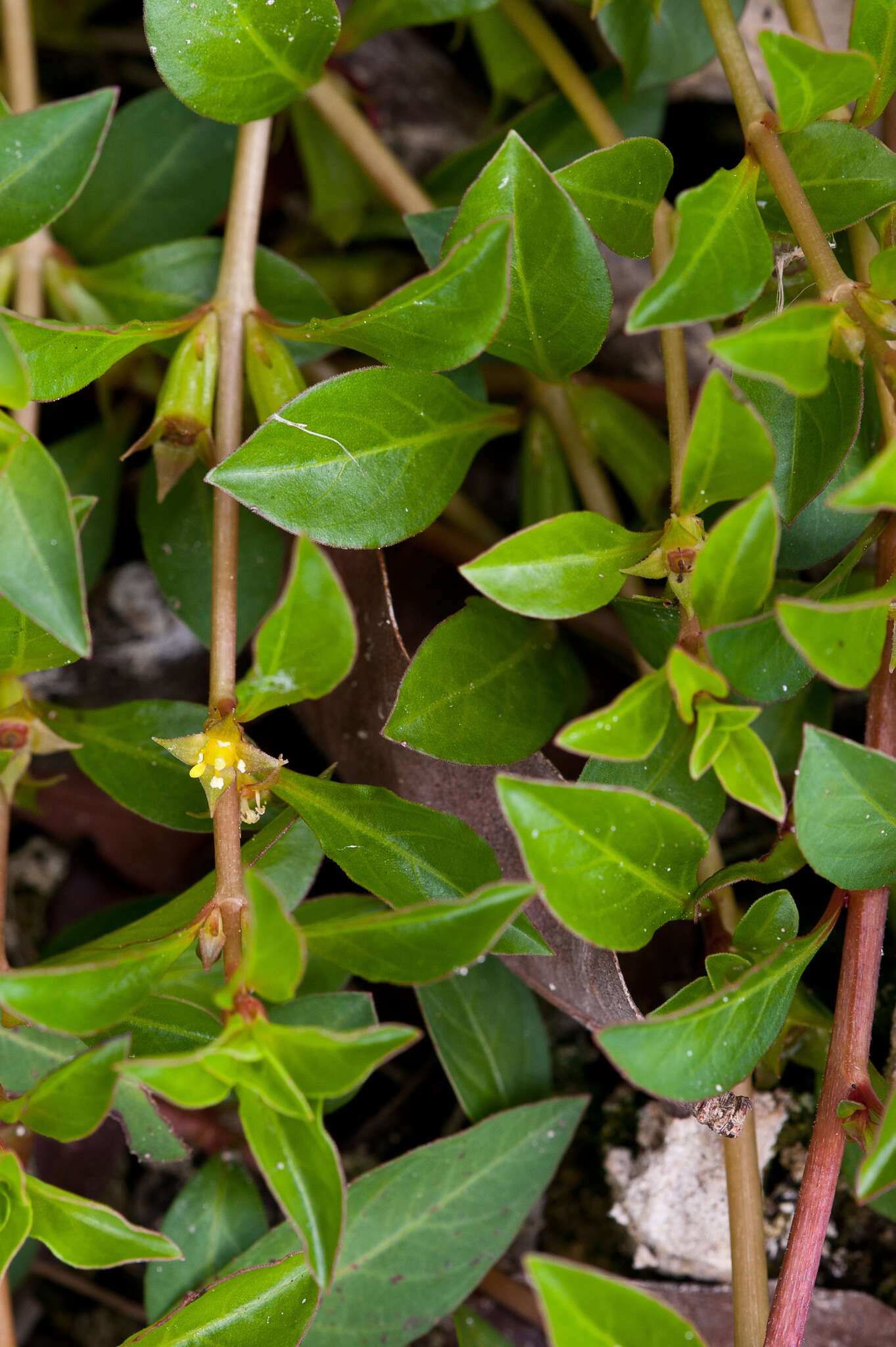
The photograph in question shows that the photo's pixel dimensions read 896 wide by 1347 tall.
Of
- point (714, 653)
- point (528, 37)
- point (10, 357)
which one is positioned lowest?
point (714, 653)

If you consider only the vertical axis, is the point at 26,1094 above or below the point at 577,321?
below

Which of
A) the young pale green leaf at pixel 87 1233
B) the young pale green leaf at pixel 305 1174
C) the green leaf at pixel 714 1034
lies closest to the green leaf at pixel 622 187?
the green leaf at pixel 714 1034

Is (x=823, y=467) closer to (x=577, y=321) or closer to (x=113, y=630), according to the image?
(x=577, y=321)

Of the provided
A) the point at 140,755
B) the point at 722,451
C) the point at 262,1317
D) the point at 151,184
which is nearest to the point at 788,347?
the point at 722,451

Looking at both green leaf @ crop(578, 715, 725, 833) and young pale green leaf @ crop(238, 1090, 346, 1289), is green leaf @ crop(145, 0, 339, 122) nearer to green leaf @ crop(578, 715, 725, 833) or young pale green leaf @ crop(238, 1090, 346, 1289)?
green leaf @ crop(578, 715, 725, 833)

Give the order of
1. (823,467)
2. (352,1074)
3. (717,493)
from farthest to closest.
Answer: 1. (823,467)
2. (717,493)
3. (352,1074)

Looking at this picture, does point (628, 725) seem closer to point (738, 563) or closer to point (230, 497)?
point (738, 563)

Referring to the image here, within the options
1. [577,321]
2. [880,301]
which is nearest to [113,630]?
[577,321]
